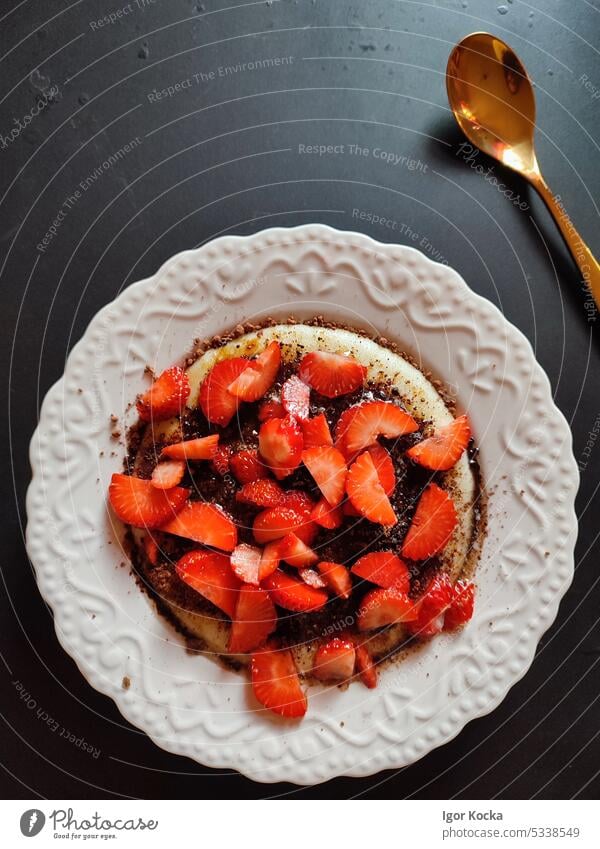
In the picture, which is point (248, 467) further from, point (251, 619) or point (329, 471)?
point (251, 619)

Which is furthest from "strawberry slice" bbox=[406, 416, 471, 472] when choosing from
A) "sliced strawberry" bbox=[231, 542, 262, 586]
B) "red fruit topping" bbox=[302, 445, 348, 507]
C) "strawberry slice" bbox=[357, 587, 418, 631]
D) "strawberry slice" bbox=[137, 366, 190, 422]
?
"strawberry slice" bbox=[137, 366, 190, 422]

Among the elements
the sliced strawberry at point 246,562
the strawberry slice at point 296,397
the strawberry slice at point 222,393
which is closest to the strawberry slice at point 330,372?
the strawberry slice at point 296,397

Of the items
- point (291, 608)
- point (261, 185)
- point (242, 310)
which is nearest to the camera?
point (291, 608)

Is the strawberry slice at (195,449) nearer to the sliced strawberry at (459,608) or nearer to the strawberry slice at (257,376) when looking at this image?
the strawberry slice at (257,376)

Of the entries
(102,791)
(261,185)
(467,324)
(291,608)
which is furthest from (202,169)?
(102,791)
